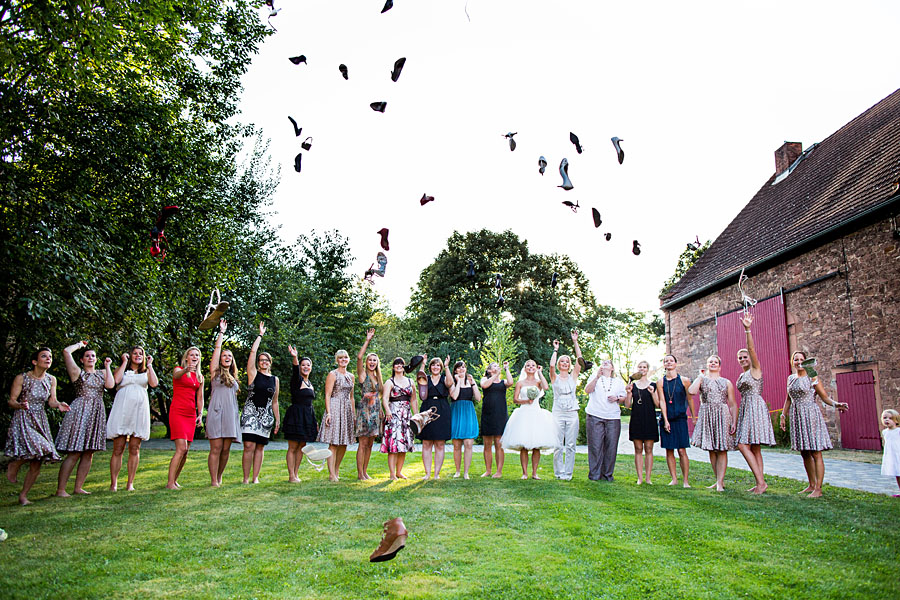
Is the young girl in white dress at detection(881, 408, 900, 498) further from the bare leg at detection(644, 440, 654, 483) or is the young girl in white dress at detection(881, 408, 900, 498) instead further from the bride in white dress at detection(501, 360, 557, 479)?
the bride in white dress at detection(501, 360, 557, 479)

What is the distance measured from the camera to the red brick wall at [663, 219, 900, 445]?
12234 millimetres

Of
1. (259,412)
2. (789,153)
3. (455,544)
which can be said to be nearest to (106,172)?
(259,412)

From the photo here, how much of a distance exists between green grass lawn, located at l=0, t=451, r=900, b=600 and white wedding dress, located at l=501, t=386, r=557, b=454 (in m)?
1.09

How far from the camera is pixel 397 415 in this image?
7.90 m

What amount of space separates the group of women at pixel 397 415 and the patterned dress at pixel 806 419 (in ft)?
0.05

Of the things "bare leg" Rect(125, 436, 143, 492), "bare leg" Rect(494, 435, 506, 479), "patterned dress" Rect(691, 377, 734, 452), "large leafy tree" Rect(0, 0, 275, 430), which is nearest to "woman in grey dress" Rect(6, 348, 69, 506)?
"bare leg" Rect(125, 436, 143, 492)

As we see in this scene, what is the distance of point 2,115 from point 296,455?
6.33 meters

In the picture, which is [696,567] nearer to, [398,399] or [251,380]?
[398,399]

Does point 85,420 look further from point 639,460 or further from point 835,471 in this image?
point 835,471

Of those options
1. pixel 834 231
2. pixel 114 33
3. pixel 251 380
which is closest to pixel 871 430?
pixel 834 231

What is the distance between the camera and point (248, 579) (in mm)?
3482

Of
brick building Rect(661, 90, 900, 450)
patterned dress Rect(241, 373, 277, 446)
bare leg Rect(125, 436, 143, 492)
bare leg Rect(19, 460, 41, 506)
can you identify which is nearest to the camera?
bare leg Rect(19, 460, 41, 506)

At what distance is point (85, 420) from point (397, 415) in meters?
3.53

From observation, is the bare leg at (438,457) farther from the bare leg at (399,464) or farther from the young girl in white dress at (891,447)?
the young girl in white dress at (891,447)
